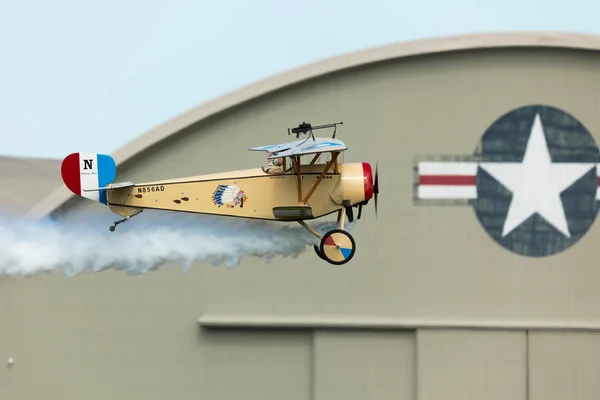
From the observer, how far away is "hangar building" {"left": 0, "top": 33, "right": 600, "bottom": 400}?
57.5ft

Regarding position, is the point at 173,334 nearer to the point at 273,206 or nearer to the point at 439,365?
the point at 439,365

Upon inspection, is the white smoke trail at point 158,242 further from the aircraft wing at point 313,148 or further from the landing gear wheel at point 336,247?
the aircraft wing at point 313,148

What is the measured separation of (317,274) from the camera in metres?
18.1

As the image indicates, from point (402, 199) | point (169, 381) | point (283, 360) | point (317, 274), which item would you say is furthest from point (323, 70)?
point (169, 381)

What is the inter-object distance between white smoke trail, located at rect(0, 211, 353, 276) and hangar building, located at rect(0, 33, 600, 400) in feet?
20.1

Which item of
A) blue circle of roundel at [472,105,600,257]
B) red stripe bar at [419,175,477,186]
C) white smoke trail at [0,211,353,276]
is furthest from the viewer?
blue circle of roundel at [472,105,600,257]

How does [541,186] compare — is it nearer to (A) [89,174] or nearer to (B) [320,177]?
(B) [320,177]

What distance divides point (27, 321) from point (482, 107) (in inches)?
492

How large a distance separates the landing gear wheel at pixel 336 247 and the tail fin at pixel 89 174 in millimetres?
2812

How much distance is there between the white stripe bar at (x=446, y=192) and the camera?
17.6m

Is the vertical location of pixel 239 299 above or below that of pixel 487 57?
below

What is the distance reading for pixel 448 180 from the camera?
17750mm

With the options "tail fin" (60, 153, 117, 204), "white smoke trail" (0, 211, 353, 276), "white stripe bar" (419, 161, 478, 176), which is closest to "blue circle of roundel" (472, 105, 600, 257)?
"white stripe bar" (419, 161, 478, 176)

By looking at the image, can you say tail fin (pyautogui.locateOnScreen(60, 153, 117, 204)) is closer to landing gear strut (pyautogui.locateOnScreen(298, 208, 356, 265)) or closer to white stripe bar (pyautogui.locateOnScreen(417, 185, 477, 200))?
landing gear strut (pyautogui.locateOnScreen(298, 208, 356, 265))
